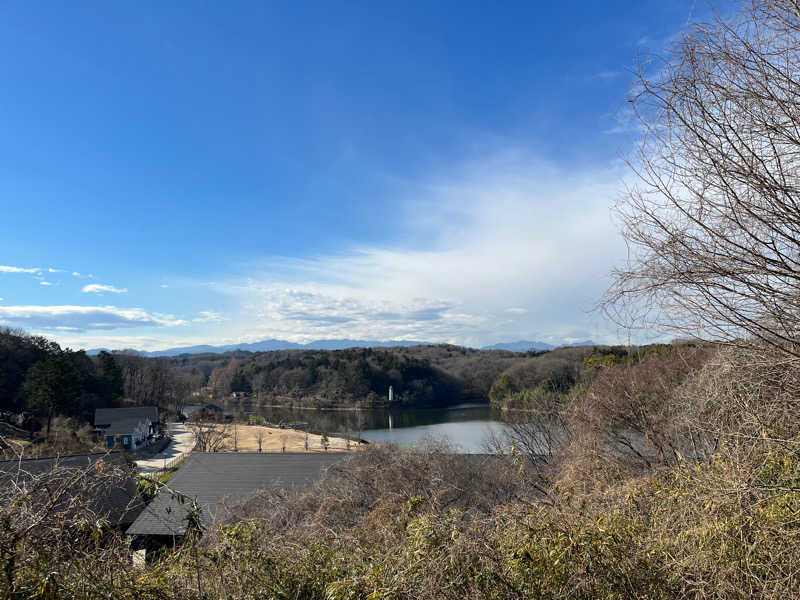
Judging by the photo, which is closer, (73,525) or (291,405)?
(73,525)

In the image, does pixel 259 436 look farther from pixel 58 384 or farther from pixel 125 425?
pixel 58 384

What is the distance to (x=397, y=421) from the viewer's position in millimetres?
47000

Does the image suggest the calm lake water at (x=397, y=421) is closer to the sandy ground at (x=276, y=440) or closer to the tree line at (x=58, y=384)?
the sandy ground at (x=276, y=440)

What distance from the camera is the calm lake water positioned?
33281mm

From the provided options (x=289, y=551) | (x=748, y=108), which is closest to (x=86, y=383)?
(x=289, y=551)

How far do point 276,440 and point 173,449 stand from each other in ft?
23.9

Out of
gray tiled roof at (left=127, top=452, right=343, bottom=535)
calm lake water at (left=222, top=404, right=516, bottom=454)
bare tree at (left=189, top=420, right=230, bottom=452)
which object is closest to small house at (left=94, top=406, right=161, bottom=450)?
bare tree at (left=189, top=420, right=230, bottom=452)

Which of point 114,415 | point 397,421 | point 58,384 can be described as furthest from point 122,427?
point 397,421

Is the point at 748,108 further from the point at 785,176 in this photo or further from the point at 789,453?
the point at 789,453

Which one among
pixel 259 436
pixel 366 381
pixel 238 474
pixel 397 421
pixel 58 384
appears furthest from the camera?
pixel 366 381

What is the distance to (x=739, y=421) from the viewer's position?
4.05m

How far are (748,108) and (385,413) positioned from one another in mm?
53442

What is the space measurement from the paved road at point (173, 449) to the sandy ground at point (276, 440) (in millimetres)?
3179

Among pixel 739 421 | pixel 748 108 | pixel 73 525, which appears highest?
pixel 748 108
